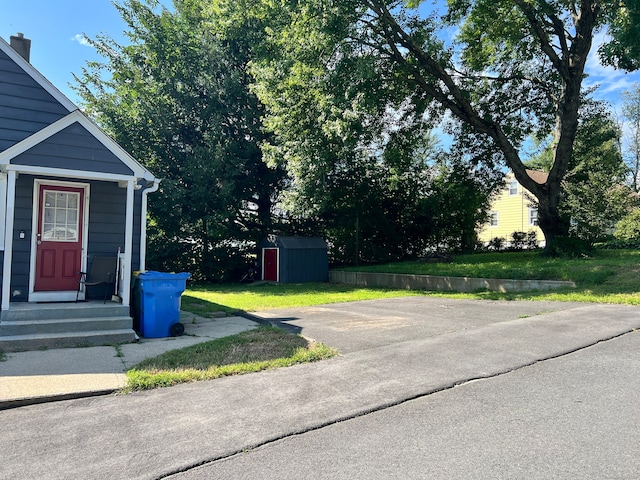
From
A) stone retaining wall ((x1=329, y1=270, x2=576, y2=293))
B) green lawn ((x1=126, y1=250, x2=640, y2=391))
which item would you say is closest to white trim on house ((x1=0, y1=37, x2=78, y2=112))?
green lawn ((x1=126, y1=250, x2=640, y2=391))

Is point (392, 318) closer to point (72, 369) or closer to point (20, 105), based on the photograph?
point (72, 369)

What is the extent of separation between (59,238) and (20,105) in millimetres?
2536

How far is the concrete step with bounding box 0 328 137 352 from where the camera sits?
607 centimetres

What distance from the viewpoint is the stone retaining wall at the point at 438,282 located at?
488 inches

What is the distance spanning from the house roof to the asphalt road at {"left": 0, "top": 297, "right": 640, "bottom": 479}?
4340 mm

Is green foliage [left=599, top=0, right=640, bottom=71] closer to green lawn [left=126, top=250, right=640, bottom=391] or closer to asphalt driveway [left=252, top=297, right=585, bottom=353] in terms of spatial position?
green lawn [left=126, top=250, right=640, bottom=391]

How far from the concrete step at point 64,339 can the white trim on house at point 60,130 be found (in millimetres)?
2679

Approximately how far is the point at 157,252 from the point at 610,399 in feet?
60.5

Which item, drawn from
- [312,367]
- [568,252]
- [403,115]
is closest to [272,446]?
[312,367]

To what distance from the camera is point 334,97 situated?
1475 cm

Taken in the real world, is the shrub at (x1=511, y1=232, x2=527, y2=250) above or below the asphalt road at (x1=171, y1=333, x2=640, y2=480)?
above

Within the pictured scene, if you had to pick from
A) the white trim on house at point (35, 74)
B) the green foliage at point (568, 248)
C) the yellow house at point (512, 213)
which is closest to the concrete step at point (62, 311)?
the white trim on house at point (35, 74)

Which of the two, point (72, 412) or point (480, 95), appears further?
point (480, 95)

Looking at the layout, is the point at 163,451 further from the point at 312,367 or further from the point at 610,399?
the point at 610,399
